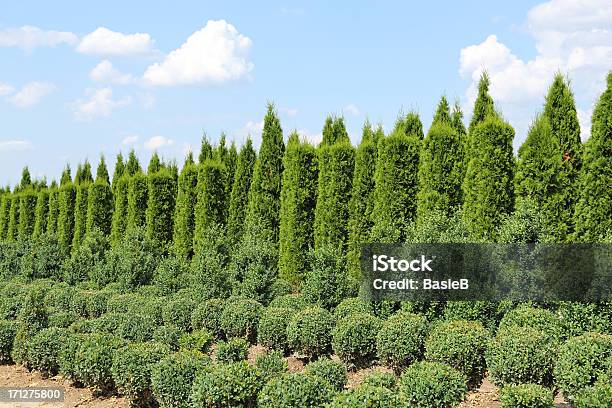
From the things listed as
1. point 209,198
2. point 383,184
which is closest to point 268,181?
point 209,198

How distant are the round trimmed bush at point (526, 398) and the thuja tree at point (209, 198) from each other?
533 inches

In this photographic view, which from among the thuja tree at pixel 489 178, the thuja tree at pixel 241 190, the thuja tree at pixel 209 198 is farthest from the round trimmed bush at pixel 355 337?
the thuja tree at pixel 209 198

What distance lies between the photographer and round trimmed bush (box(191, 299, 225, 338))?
10125 mm

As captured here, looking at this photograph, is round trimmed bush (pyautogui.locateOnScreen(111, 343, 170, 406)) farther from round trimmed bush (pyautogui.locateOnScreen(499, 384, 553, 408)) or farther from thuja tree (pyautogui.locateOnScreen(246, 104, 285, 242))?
thuja tree (pyautogui.locateOnScreen(246, 104, 285, 242))

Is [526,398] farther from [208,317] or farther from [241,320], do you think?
[208,317]

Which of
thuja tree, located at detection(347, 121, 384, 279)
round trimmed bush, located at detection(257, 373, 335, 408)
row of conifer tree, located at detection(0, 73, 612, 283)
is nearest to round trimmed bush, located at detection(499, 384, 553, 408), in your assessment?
round trimmed bush, located at detection(257, 373, 335, 408)

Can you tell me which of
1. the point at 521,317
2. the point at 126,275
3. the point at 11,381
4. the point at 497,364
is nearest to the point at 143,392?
the point at 11,381

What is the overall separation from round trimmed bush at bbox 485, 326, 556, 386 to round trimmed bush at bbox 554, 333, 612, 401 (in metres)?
0.21

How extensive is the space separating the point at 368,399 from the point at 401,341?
241cm

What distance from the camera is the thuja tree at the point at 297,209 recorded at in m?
15.5

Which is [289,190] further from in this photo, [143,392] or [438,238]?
[143,392]

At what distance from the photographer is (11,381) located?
1007 centimetres

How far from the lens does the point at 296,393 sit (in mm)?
6051

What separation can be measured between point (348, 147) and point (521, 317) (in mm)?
7937
